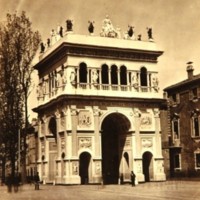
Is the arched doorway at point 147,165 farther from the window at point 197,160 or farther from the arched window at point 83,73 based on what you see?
the arched window at point 83,73

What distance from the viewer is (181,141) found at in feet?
123

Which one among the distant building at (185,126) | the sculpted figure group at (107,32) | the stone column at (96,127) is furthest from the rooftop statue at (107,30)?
the distant building at (185,126)

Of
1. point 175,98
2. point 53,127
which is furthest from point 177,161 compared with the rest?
point 53,127

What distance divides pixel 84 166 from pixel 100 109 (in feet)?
13.5

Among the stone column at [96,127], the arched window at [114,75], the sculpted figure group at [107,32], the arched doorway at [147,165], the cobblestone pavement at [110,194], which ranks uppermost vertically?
the sculpted figure group at [107,32]

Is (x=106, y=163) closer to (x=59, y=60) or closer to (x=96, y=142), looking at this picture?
(x=96, y=142)

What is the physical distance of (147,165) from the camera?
3394 centimetres

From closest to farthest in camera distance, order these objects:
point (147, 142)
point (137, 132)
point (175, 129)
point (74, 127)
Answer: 1. point (74, 127)
2. point (137, 132)
3. point (147, 142)
4. point (175, 129)

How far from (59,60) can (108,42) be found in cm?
378

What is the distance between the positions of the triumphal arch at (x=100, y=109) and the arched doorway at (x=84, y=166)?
69 mm

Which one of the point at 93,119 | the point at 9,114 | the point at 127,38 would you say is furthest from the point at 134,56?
the point at 9,114

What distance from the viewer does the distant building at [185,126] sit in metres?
35.7

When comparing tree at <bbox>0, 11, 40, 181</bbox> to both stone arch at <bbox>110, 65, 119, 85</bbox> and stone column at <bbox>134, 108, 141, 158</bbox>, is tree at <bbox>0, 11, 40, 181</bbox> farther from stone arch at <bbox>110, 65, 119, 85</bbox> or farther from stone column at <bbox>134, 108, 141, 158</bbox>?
stone column at <bbox>134, 108, 141, 158</bbox>

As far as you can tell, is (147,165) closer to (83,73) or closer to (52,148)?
(52,148)
